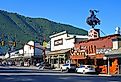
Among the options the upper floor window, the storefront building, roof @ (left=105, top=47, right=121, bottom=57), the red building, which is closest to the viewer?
roof @ (left=105, top=47, right=121, bottom=57)

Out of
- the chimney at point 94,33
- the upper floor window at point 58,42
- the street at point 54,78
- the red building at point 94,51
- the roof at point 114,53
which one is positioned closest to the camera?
the street at point 54,78

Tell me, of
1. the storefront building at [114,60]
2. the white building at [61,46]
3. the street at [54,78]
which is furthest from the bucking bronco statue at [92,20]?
the street at [54,78]

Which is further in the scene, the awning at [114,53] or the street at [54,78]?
the awning at [114,53]

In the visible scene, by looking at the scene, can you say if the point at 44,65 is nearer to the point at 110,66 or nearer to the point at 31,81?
the point at 110,66

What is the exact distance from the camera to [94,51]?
57688 mm

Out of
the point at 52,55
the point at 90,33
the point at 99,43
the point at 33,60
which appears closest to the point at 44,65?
the point at 52,55

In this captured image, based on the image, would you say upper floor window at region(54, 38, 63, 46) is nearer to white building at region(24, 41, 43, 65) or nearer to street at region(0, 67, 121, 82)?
white building at region(24, 41, 43, 65)

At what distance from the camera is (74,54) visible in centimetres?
6725

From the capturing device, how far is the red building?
53.8m

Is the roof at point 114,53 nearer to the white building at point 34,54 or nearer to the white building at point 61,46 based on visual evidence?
the white building at point 61,46

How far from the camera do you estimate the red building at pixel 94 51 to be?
5375 centimetres

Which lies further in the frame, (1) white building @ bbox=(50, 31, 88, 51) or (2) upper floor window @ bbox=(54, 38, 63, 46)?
(2) upper floor window @ bbox=(54, 38, 63, 46)

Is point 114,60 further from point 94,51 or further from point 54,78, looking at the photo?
point 54,78

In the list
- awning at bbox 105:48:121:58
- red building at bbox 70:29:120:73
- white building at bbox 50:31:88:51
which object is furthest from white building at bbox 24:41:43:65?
awning at bbox 105:48:121:58
